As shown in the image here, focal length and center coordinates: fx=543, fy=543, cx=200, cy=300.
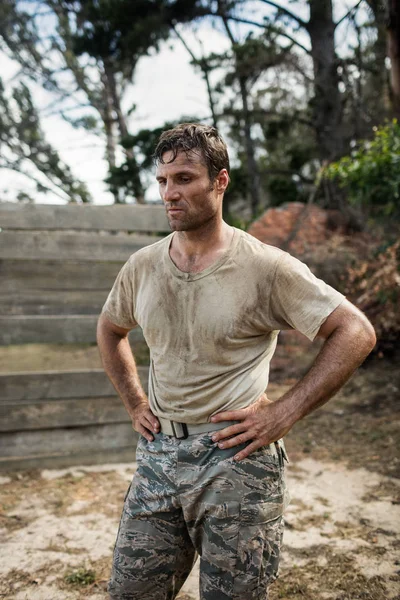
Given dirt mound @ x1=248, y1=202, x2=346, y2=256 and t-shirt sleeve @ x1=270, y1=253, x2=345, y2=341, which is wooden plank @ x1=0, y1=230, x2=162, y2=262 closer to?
t-shirt sleeve @ x1=270, y1=253, x2=345, y2=341

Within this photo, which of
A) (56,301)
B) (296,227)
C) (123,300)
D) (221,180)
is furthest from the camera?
(296,227)

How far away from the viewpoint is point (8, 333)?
446 cm

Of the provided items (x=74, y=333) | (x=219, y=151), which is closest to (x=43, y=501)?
(x=74, y=333)

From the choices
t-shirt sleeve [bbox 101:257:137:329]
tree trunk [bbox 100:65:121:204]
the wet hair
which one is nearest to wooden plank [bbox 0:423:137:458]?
t-shirt sleeve [bbox 101:257:137:329]

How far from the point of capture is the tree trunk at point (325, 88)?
36.7ft

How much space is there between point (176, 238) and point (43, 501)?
8.87 ft

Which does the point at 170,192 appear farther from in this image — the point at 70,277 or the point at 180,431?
the point at 70,277

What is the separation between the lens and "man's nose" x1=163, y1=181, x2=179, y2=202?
2.00m

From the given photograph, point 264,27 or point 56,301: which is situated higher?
point 264,27

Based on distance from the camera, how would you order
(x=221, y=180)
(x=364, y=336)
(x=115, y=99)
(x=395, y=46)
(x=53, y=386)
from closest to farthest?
1. (x=364, y=336)
2. (x=221, y=180)
3. (x=53, y=386)
4. (x=395, y=46)
5. (x=115, y=99)

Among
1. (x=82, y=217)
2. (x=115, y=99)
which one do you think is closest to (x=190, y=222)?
(x=82, y=217)

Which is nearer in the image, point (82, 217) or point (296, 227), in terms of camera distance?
point (82, 217)

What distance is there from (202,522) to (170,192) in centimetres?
121

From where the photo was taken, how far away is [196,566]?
3229 mm
